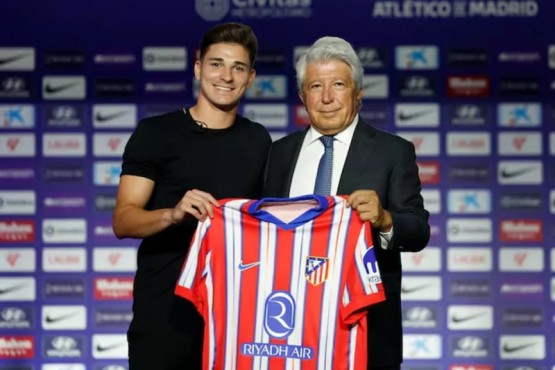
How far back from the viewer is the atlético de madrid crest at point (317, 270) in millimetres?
2676

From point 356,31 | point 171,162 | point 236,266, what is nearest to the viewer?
point 236,266

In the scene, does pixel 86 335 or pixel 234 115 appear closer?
pixel 234 115

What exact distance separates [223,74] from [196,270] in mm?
600

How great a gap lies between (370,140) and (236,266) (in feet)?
1.70

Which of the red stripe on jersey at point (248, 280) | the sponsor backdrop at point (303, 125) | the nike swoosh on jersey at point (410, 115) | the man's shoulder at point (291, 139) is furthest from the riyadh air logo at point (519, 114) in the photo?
the red stripe on jersey at point (248, 280)

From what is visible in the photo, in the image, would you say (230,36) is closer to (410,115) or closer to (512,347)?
(410,115)

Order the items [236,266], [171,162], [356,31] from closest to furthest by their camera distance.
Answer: [236,266], [171,162], [356,31]

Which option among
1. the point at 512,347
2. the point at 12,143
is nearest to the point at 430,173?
the point at 512,347

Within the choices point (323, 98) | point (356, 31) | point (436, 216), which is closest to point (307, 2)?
point (356, 31)

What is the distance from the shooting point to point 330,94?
2799 millimetres

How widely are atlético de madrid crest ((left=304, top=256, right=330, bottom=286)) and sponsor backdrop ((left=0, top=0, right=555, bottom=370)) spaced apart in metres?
2.59

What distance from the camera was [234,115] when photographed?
3.04 meters

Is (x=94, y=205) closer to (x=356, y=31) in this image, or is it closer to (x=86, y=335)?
(x=86, y=335)

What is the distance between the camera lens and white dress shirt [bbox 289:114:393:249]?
2816mm
